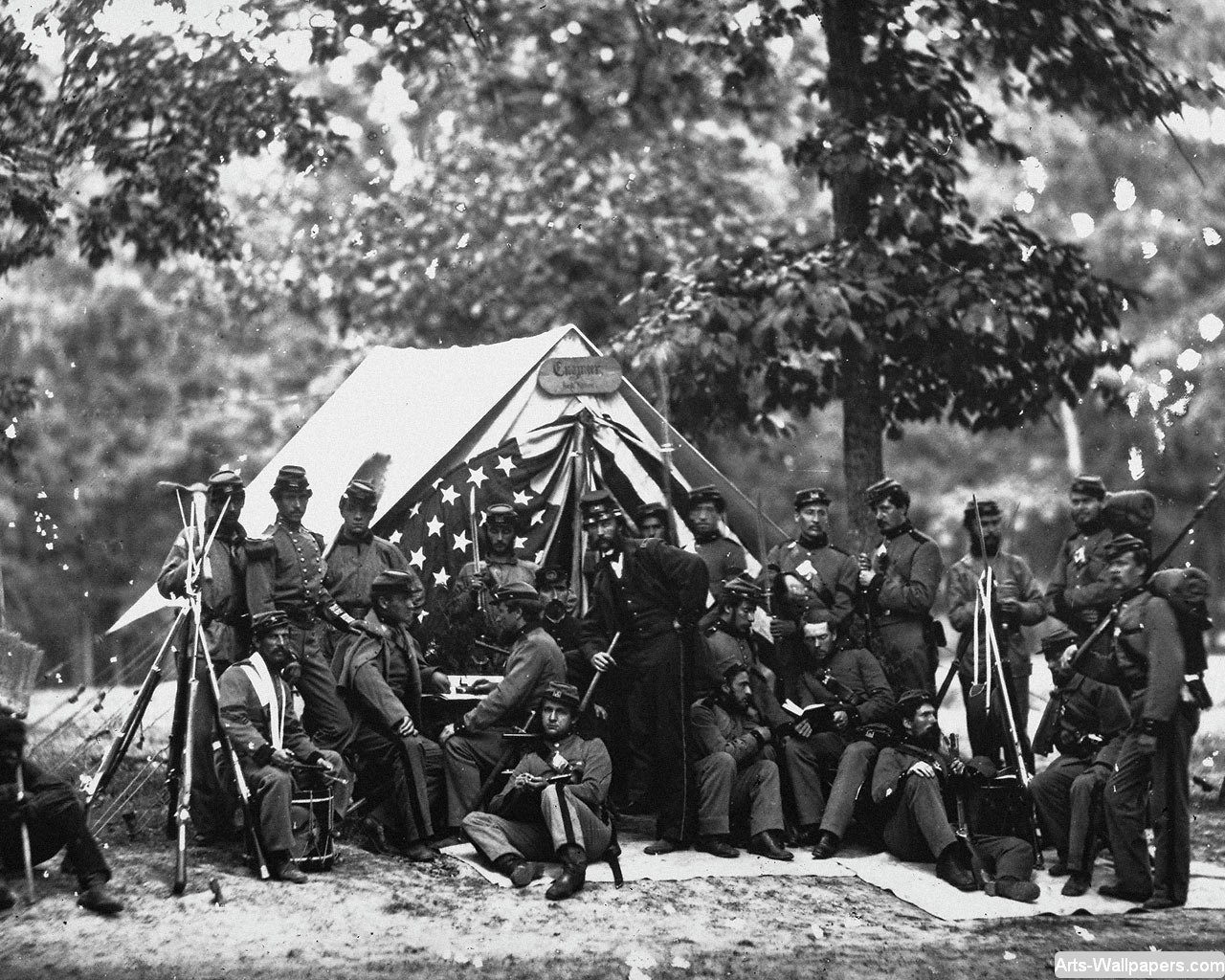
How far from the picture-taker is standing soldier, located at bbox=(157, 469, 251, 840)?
783 cm

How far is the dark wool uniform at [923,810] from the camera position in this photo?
787 cm

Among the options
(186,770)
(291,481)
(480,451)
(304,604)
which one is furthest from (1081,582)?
(186,770)

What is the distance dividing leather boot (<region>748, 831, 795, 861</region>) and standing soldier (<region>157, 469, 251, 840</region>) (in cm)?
275

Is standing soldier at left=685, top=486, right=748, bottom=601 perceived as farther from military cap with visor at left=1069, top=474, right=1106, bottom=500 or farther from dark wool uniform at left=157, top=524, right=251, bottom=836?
dark wool uniform at left=157, top=524, right=251, bottom=836

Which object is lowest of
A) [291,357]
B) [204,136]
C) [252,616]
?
[252,616]

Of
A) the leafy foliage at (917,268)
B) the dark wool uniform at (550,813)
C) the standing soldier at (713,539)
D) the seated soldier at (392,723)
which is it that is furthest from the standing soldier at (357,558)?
the leafy foliage at (917,268)

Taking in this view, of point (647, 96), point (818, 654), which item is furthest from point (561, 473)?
point (647, 96)

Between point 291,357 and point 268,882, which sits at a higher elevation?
point 291,357

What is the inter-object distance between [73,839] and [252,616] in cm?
157

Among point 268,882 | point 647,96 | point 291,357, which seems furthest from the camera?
point 291,357

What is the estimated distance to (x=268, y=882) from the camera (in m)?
7.21

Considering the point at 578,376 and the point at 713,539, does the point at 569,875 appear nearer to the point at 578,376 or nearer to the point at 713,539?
the point at 713,539

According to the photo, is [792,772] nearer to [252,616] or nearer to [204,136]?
[252,616]

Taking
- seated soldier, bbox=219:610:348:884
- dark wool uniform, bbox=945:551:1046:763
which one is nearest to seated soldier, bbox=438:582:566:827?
seated soldier, bbox=219:610:348:884
